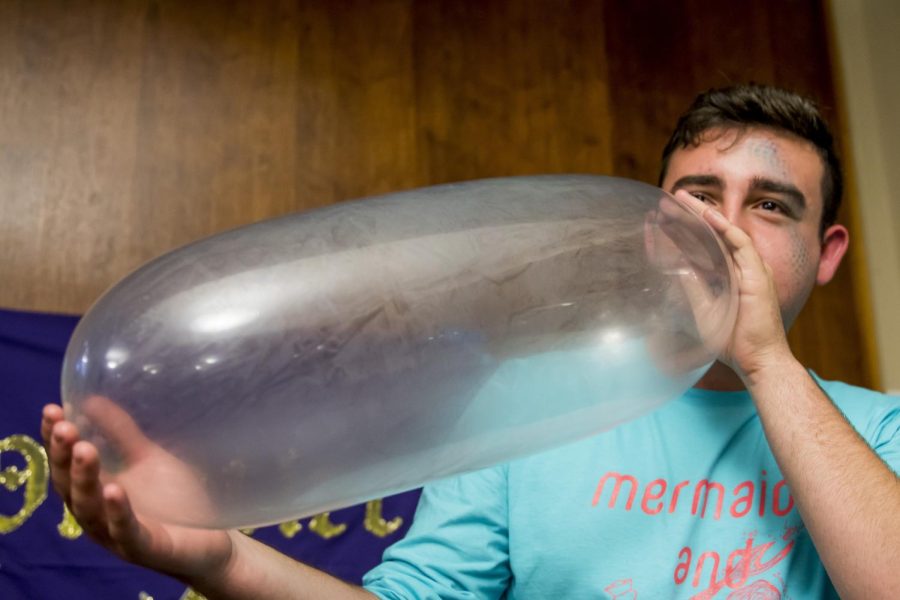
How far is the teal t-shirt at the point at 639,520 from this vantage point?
0.78 meters

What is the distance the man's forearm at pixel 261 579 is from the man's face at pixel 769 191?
502 mm

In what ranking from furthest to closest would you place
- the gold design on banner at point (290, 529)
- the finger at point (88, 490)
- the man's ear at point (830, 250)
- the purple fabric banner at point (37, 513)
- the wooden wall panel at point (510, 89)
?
the wooden wall panel at point (510, 89) → the gold design on banner at point (290, 529) → the purple fabric banner at point (37, 513) → the man's ear at point (830, 250) → the finger at point (88, 490)

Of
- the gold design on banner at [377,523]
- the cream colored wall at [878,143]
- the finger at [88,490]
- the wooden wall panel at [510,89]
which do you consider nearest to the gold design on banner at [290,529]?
the gold design on banner at [377,523]

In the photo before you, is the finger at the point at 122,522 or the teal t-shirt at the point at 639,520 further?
the teal t-shirt at the point at 639,520

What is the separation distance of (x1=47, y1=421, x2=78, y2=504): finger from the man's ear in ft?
2.58

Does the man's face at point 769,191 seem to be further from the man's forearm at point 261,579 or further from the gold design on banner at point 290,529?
the gold design on banner at point 290,529

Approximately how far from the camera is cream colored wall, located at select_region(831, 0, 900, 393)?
6.49 feet

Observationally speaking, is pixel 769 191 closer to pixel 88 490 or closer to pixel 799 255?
pixel 799 255

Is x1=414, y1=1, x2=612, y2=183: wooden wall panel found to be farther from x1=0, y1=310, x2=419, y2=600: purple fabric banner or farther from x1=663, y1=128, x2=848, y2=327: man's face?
x1=663, y1=128, x2=848, y2=327: man's face

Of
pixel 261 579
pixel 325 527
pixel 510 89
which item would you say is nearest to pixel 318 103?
pixel 510 89

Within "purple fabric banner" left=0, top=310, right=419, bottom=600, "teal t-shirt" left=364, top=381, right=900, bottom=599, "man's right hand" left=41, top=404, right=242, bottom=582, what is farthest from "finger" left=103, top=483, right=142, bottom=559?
"purple fabric banner" left=0, top=310, right=419, bottom=600

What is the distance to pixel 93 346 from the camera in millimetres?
522

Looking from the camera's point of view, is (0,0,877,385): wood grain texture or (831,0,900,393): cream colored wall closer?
(0,0,877,385): wood grain texture

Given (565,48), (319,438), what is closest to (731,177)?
(319,438)
